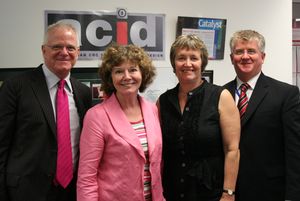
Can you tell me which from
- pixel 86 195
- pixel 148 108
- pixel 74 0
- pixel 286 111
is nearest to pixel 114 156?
pixel 86 195

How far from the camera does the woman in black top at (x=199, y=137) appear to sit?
1570 millimetres

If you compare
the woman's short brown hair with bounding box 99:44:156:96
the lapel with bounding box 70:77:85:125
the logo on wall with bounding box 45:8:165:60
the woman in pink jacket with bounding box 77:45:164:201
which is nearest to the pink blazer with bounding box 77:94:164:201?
the woman in pink jacket with bounding box 77:45:164:201

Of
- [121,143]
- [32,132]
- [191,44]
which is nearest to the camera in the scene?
[121,143]

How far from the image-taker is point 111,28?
2.42 m

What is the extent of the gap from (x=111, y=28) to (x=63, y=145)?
Answer: 1163 mm

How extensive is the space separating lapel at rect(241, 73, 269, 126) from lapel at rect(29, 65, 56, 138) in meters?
1.03

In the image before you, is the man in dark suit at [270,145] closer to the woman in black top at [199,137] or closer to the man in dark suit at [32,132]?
the woman in black top at [199,137]

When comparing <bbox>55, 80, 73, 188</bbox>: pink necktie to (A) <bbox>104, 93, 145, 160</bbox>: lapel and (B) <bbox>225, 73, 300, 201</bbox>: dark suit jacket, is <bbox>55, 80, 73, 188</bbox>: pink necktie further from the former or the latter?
(B) <bbox>225, 73, 300, 201</bbox>: dark suit jacket

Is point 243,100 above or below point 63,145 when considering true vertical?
above

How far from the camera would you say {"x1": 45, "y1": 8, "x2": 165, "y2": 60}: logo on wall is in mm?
2355

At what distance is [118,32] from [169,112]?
1029mm

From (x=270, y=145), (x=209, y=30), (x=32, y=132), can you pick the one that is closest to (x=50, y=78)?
(x=32, y=132)

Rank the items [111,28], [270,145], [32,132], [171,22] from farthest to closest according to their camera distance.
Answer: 1. [171,22]
2. [111,28]
3. [270,145]
4. [32,132]

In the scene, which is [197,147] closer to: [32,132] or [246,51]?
[246,51]
